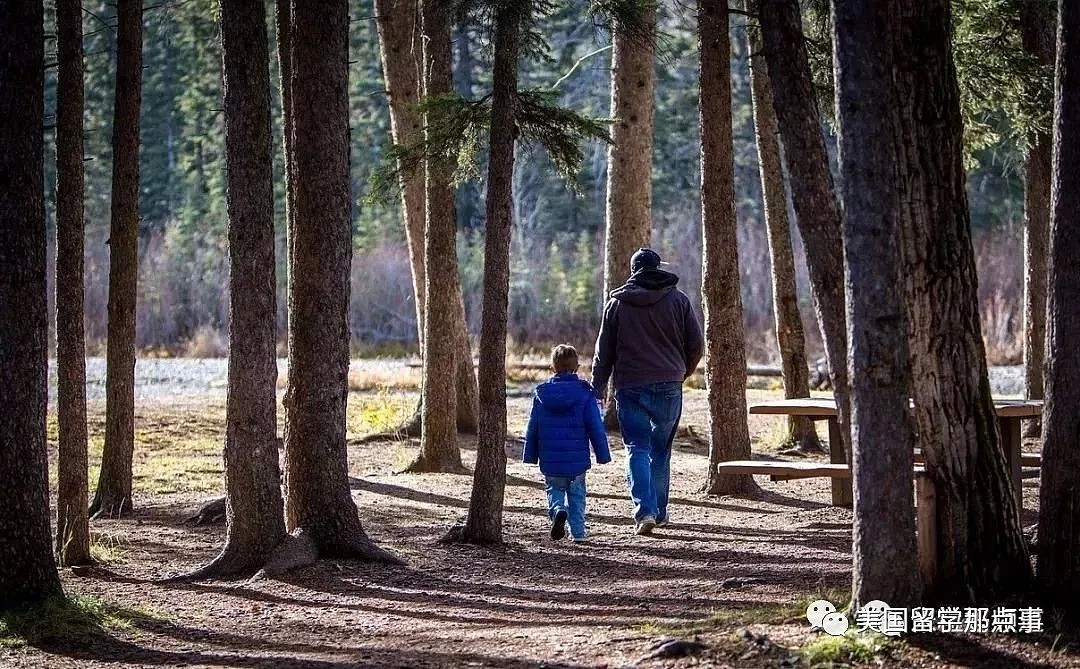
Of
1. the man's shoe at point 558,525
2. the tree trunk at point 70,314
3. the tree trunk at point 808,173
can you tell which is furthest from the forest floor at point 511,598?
the tree trunk at point 808,173

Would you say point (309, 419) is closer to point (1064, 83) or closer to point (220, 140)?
point (1064, 83)

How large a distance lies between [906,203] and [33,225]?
16.2ft

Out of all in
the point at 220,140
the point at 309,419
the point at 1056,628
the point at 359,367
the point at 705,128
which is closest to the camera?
the point at 1056,628

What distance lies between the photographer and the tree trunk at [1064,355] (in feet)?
22.5

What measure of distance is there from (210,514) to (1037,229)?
395 inches

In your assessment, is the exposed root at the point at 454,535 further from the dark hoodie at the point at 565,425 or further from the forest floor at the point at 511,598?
the dark hoodie at the point at 565,425

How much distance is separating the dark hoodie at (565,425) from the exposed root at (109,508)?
4511 mm

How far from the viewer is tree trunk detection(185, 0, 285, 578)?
923 centimetres

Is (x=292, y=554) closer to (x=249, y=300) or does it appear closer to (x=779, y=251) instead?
(x=249, y=300)

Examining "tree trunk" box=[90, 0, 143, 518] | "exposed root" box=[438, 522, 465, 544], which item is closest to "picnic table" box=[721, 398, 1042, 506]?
"exposed root" box=[438, 522, 465, 544]

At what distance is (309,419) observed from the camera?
967 centimetres

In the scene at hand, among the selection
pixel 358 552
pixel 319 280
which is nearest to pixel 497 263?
pixel 319 280

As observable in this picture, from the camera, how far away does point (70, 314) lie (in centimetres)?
1034

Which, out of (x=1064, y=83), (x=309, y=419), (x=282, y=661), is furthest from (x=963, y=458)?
(x=309, y=419)
